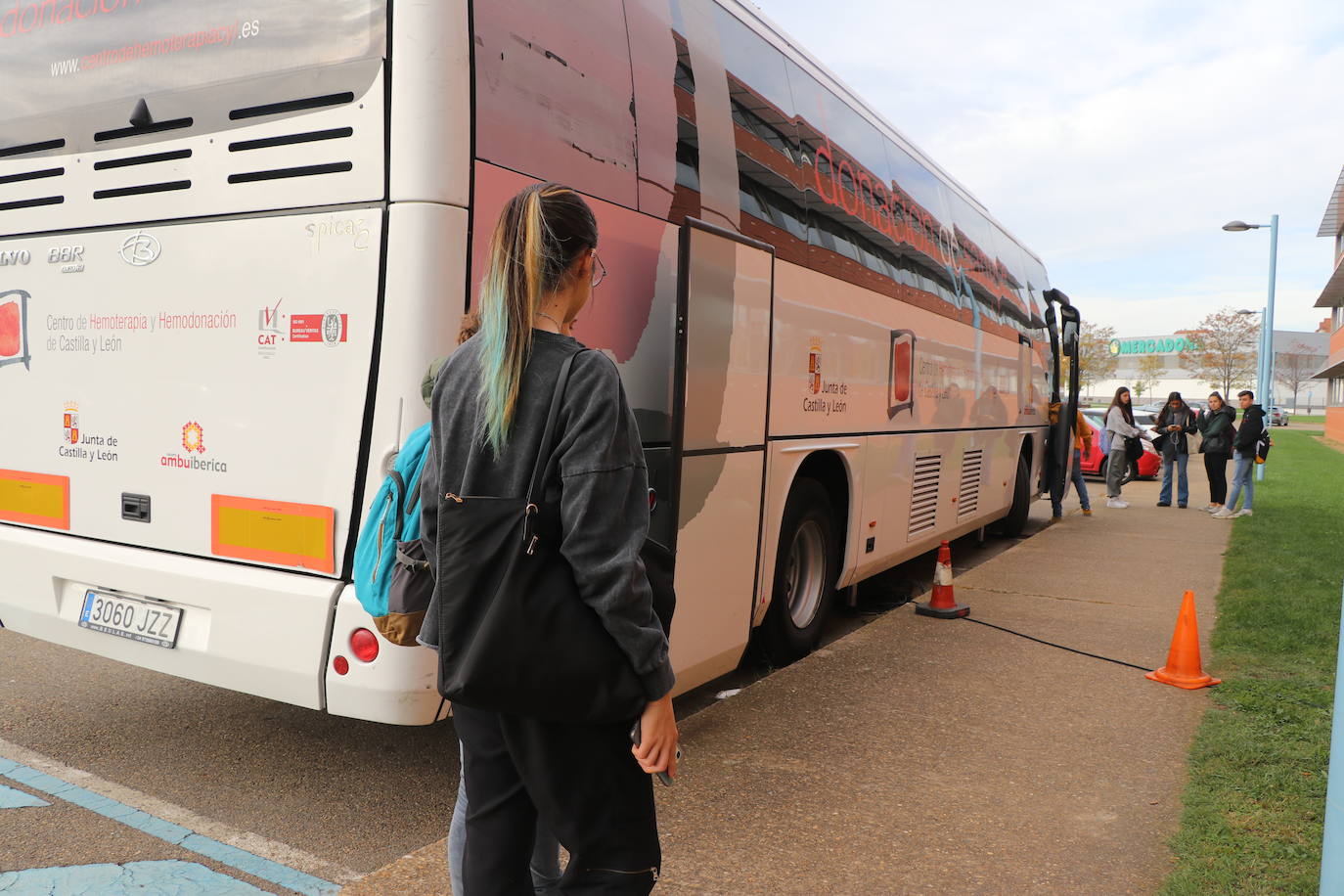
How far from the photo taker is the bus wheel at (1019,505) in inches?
472

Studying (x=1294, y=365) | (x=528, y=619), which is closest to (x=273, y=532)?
(x=528, y=619)

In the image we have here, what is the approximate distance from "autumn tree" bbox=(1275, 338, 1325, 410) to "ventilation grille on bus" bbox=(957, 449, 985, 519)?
94897 millimetres

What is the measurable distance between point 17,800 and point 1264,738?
5316 mm

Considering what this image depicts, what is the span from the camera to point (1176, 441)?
615 inches

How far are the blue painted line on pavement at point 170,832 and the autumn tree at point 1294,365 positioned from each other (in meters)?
102

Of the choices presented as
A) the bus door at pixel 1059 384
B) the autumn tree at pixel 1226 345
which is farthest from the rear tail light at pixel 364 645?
the autumn tree at pixel 1226 345

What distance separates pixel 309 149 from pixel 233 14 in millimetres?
648

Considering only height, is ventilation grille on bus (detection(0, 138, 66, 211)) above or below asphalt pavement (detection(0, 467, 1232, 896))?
above

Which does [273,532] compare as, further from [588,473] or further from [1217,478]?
[1217,478]

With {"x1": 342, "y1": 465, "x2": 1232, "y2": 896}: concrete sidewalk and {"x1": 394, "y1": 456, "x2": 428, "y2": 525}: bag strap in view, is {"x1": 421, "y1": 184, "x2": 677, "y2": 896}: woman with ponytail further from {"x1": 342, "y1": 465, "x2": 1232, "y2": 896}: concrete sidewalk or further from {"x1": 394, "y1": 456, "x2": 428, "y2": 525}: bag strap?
{"x1": 342, "y1": 465, "x2": 1232, "y2": 896}: concrete sidewalk

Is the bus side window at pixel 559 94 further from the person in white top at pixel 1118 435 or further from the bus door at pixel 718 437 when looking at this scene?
the person in white top at pixel 1118 435

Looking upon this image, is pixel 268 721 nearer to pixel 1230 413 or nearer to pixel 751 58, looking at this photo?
pixel 751 58

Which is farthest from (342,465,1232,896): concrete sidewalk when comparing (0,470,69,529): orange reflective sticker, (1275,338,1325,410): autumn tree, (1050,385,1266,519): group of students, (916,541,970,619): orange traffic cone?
(1275,338,1325,410): autumn tree

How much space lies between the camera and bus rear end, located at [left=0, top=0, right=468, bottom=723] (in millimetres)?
3229
